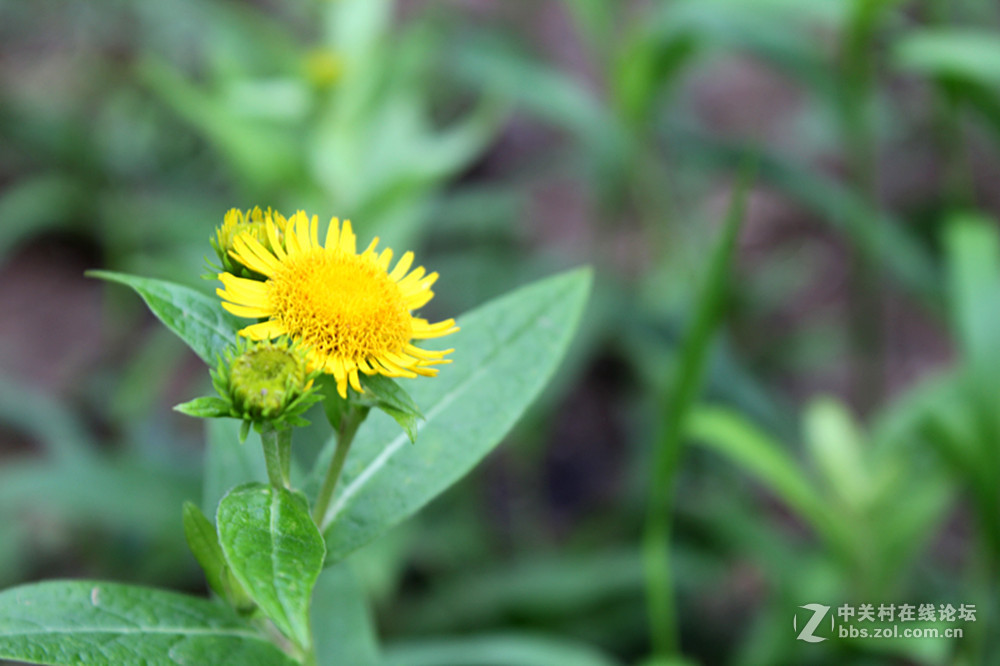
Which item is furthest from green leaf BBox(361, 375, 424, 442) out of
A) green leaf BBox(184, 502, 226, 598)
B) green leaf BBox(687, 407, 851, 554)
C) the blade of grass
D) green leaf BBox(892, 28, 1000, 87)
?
green leaf BBox(892, 28, 1000, 87)

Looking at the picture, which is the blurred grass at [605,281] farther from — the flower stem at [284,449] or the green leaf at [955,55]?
the flower stem at [284,449]

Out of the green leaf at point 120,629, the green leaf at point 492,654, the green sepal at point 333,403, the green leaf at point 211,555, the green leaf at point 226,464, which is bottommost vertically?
the green leaf at point 120,629

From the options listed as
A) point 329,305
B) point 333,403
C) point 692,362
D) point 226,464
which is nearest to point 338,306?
point 329,305

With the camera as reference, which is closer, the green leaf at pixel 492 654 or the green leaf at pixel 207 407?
the green leaf at pixel 207 407

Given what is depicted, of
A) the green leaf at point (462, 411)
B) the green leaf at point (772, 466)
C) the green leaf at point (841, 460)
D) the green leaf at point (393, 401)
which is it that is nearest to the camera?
the green leaf at point (393, 401)

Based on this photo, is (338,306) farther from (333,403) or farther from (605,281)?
(605,281)

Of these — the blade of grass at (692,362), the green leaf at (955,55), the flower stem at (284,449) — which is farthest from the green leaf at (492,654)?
the green leaf at (955,55)
